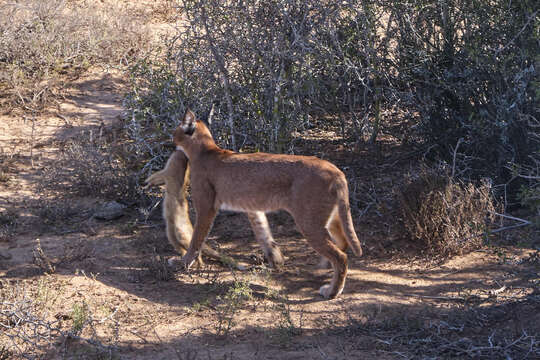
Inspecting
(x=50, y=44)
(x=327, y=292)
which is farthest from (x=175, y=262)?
(x=50, y=44)

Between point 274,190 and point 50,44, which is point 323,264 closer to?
point 274,190

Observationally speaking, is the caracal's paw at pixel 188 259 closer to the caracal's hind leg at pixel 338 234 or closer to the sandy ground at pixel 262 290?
the sandy ground at pixel 262 290

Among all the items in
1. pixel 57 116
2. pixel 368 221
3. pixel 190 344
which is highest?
pixel 57 116

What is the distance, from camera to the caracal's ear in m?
6.06

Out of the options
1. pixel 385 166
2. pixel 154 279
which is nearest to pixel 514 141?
pixel 385 166

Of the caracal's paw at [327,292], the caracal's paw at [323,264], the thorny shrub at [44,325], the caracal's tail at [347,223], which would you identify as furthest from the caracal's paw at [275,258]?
the thorny shrub at [44,325]

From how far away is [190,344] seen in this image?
491 centimetres

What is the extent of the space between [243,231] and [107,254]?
1474mm

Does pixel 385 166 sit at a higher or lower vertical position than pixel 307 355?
higher

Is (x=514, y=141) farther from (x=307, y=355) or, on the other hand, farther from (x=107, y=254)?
(x=107, y=254)

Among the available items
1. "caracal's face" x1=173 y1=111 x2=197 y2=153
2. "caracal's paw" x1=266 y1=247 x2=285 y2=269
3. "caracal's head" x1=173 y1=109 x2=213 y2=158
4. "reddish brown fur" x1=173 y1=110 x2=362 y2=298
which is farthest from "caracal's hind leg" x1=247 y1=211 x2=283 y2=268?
"caracal's face" x1=173 y1=111 x2=197 y2=153

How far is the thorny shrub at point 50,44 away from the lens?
943 cm

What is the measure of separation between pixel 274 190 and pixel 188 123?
115 cm

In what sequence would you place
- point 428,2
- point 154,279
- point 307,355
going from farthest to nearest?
point 428,2 < point 154,279 < point 307,355
